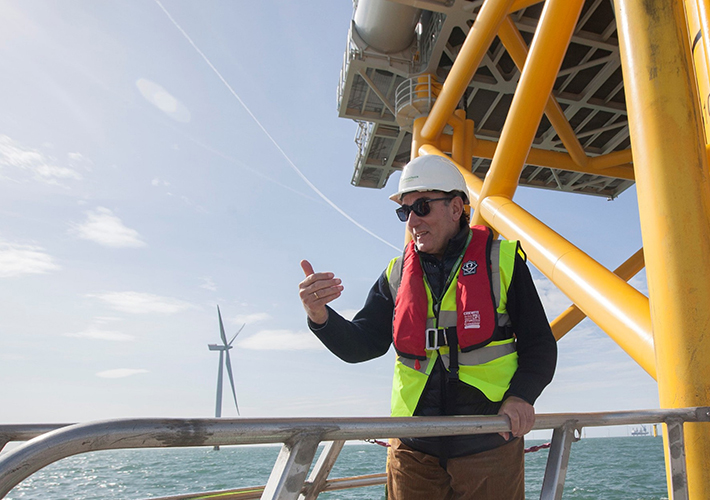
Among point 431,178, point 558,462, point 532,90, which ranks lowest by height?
point 558,462

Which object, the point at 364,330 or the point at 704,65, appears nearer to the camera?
the point at 364,330

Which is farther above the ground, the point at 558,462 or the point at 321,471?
the point at 558,462

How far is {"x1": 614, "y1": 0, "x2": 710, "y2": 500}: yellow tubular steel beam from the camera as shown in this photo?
2320 millimetres

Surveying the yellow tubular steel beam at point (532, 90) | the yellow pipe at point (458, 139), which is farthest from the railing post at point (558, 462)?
the yellow pipe at point (458, 139)

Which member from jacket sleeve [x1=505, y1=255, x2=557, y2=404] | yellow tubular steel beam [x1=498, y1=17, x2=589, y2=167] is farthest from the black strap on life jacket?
yellow tubular steel beam [x1=498, y1=17, x2=589, y2=167]

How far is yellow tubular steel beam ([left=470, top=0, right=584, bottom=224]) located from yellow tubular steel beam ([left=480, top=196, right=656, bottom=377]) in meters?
0.78

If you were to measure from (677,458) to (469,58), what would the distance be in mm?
5736

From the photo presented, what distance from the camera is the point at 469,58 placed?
6715mm

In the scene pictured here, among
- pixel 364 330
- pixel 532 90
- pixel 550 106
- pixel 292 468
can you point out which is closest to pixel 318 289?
pixel 364 330

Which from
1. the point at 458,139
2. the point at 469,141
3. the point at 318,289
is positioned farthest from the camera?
the point at 469,141

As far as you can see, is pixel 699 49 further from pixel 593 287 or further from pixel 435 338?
pixel 435 338

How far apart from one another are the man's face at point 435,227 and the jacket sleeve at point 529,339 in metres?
0.40

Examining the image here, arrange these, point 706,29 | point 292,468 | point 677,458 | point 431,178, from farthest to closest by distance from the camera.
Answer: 1. point 706,29
2. point 431,178
3. point 677,458
4. point 292,468

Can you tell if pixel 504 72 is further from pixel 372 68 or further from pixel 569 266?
pixel 569 266
